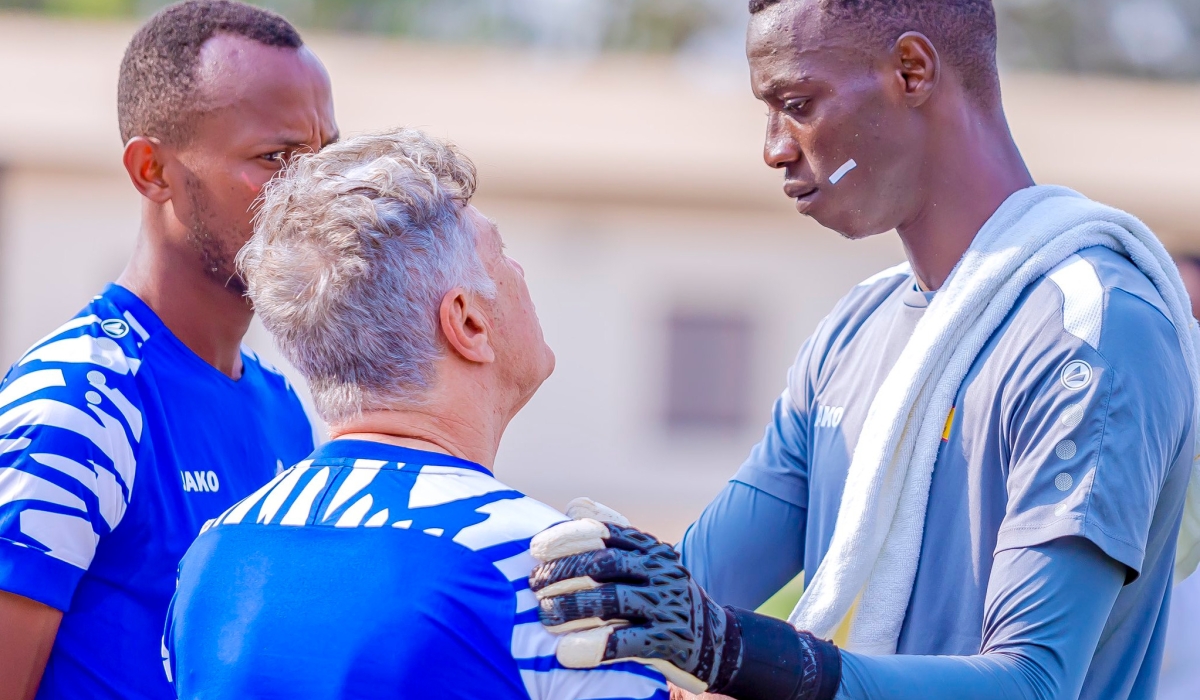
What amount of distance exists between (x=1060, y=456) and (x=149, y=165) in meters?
1.98

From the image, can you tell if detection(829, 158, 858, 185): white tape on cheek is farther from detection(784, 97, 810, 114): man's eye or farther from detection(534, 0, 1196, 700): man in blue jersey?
detection(784, 97, 810, 114): man's eye

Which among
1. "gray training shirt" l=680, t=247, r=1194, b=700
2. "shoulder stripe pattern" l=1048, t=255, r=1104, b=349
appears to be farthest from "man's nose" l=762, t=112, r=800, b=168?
"shoulder stripe pattern" l=1048, t=255, r=1104, b=349

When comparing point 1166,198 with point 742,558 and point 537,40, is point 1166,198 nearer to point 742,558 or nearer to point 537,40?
point 742,558

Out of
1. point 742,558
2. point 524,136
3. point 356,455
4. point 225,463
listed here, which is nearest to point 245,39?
point 225,463

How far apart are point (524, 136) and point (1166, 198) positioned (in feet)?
23.7

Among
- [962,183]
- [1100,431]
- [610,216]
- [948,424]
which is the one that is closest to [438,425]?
[948,424]

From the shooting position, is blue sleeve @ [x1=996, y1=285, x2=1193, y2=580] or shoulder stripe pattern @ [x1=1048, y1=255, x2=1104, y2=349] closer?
blue sleeve @ [x1=996, y1=285, x2=1193, y2=580]

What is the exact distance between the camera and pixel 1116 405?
2.02 metres

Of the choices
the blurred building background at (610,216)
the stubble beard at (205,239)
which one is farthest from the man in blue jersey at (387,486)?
the blurred building background at (610,216)

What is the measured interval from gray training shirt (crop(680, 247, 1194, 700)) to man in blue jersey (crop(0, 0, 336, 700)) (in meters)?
1.30

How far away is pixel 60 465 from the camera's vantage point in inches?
86.8

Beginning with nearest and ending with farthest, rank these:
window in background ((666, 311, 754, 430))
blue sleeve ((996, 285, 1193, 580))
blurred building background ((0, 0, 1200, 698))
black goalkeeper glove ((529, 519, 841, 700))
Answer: black goalkeeper glove ((529, 519, 841, 700))
blue sleeve ((996, 285, 1193, 580))
blurred building background ((0, 0, 1200, 698))
window in background ((666, 311, 754, 430))

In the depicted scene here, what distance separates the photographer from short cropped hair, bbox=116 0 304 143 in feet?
8.98

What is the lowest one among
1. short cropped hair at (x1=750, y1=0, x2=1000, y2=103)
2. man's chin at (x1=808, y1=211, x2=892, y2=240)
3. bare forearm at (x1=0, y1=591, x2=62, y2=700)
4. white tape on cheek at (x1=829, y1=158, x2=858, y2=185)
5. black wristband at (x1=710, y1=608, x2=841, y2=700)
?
bare forearm at (x1=0, y1=591, x2=62, y2=700)
